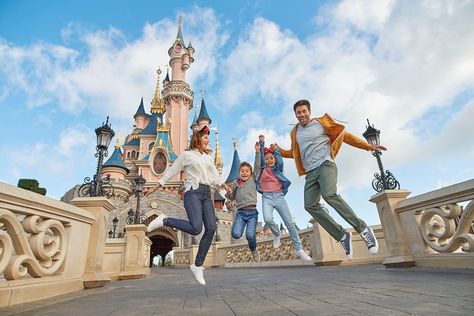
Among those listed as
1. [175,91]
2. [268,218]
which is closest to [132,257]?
[268,218]

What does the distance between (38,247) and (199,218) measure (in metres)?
2.05

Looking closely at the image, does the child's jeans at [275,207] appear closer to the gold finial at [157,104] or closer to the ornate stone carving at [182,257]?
the ornate stone carving at [182,257]

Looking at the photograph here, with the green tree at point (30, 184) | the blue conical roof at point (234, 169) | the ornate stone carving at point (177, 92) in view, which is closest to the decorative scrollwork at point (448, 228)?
the green tree at point (30, 184)

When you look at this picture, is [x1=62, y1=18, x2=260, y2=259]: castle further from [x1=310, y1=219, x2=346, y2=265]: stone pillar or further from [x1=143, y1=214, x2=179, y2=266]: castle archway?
[x1=310, y1=219, x2=346, y2=265]: stone pillar

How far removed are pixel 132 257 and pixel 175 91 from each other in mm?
38534

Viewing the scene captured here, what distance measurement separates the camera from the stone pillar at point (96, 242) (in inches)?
192

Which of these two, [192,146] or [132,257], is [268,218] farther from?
[132,257]

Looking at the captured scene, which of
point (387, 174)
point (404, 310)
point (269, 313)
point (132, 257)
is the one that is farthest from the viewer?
point (132, 257)

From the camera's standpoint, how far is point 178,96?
148ft

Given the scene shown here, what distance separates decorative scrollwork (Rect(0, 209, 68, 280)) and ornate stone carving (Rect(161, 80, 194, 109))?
141 feet

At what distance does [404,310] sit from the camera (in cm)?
177

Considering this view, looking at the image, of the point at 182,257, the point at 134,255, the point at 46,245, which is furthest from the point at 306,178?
the point at 182,257

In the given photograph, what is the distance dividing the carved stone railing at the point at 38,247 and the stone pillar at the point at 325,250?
21.0 feet

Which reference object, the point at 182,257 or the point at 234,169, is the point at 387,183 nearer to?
the point at 182,257
